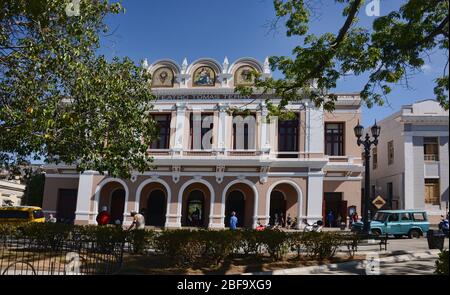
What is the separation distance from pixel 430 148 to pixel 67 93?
2304 cm

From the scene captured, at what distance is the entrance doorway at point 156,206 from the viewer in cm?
2953

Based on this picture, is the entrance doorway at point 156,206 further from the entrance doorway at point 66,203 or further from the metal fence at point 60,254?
the metal fence at point 60,254

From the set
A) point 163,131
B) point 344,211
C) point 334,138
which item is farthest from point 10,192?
point 344,211

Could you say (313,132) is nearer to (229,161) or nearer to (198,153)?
(229,161)

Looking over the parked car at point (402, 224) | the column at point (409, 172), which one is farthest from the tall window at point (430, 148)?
the parked car at point (402, 224)

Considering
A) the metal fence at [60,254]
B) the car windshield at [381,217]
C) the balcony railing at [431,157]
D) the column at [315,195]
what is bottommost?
the metal fence at [60,254]

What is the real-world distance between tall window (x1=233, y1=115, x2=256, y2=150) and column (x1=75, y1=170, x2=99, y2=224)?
968cm

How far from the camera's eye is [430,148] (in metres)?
27.3

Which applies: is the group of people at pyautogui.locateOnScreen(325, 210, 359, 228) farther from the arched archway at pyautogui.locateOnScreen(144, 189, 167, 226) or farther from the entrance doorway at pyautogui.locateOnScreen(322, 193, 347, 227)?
the arched archway at pyautogui.locateOnScreen(144, 189, 167, 226)

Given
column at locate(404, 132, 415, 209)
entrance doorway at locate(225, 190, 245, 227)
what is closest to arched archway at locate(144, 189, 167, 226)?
entrance doorway at locate(225, 190, 245, 227)

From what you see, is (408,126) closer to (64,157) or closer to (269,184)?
(269,184)

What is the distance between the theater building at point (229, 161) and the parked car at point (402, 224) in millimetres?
4743
